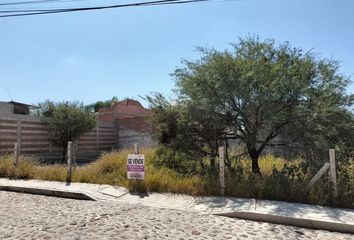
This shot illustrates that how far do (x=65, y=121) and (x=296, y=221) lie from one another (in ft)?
43.4

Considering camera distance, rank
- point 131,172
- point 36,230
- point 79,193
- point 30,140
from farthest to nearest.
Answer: point 30,140, point 131,172, point 79,193, point 36,230

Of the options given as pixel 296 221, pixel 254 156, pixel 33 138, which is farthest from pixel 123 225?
pixel 33 138

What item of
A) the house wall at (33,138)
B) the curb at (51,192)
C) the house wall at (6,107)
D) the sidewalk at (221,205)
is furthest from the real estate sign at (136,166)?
the house wall at (6,107)

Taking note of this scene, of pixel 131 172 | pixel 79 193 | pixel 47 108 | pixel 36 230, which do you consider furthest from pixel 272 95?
pixel 47 108

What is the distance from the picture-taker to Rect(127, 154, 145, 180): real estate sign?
923 centimetres

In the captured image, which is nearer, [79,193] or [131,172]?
[79,193]

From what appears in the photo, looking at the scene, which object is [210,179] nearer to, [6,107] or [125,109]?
[6,107]

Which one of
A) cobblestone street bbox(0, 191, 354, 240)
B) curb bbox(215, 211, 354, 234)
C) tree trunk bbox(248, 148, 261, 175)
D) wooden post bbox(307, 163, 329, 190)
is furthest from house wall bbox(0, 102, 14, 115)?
wooden post bbox(307, 163, 329, 190)

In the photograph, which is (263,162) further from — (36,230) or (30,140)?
(30,140)

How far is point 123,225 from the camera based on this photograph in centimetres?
611

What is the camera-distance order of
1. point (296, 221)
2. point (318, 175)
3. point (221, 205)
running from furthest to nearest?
1. point (318, 175)
2. point (221, 205)
3. point (296, 221)

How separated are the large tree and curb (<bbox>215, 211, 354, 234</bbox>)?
2837mm

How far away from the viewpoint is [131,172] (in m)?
9.38

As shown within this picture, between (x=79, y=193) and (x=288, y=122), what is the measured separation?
A: 18.8 feet
